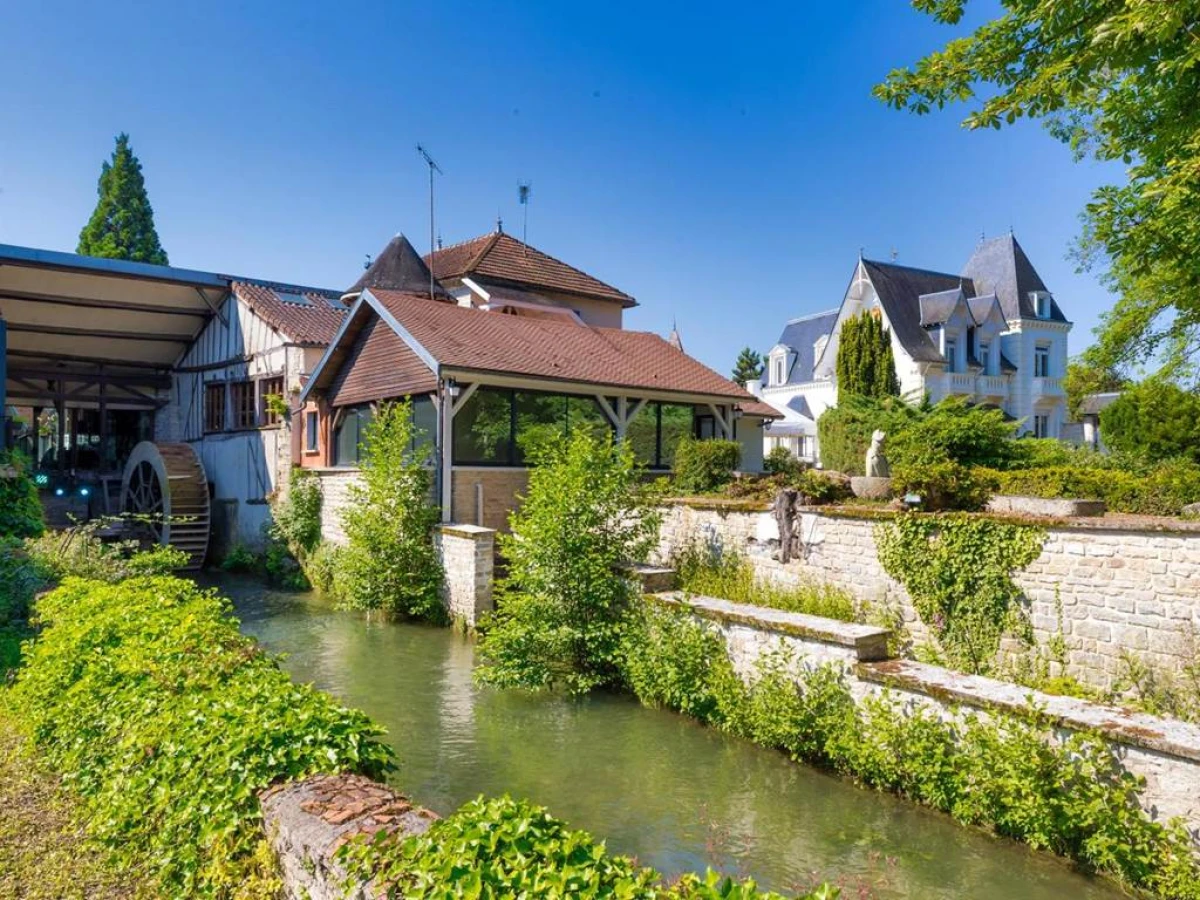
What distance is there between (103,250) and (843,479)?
32.6 m

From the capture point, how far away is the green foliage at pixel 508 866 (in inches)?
98.7

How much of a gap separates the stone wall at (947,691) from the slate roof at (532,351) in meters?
6.69

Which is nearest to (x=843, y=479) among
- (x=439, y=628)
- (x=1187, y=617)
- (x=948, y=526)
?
(x=948, y=526)

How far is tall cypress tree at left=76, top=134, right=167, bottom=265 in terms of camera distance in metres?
32.8

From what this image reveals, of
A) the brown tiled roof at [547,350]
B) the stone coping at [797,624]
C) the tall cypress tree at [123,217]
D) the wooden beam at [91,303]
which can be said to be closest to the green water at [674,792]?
the stone coping at [797,624]

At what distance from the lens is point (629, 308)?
25438mm

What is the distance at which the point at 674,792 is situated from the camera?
623 centimetres

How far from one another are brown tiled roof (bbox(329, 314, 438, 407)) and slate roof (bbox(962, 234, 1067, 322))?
83.6 ft

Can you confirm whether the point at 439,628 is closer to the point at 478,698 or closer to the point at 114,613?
the point at 478,698

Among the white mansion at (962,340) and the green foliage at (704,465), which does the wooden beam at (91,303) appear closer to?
the green foliage at (704,465)

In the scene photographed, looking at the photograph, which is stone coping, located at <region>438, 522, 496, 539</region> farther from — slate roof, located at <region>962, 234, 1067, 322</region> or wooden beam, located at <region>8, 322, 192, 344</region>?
slate roof, located at <region>962, 234, 1067, 322</region>

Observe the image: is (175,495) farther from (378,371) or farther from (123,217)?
(123,217)

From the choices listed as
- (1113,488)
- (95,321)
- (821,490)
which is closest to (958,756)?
(821,490)

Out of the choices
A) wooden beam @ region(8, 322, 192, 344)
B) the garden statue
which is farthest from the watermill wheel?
the garden statue
